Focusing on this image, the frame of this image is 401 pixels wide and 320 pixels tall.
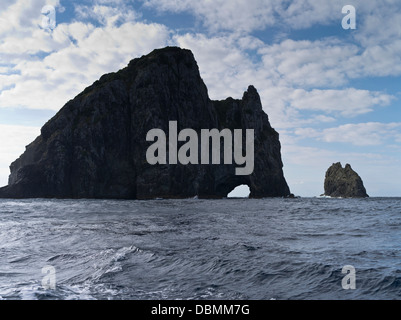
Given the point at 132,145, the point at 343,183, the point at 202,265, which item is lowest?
the point at 202,265

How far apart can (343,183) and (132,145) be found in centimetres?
11980

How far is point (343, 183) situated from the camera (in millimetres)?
180375

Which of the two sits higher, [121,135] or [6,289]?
[121,135]

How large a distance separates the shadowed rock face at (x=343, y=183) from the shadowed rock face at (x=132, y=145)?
47837mm

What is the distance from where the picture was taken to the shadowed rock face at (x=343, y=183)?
565 feet

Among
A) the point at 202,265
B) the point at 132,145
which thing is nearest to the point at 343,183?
the point at 132,145

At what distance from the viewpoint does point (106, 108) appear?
427 feet

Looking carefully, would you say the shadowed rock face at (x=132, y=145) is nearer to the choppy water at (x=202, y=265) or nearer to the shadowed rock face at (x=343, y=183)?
the shadowed rock face at (x=343, y=183)

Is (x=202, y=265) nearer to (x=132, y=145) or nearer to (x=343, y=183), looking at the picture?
(x=132, y=145)

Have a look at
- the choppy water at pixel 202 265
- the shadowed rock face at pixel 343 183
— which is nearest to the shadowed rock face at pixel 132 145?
the shadowed rock face at pixel 343 183
